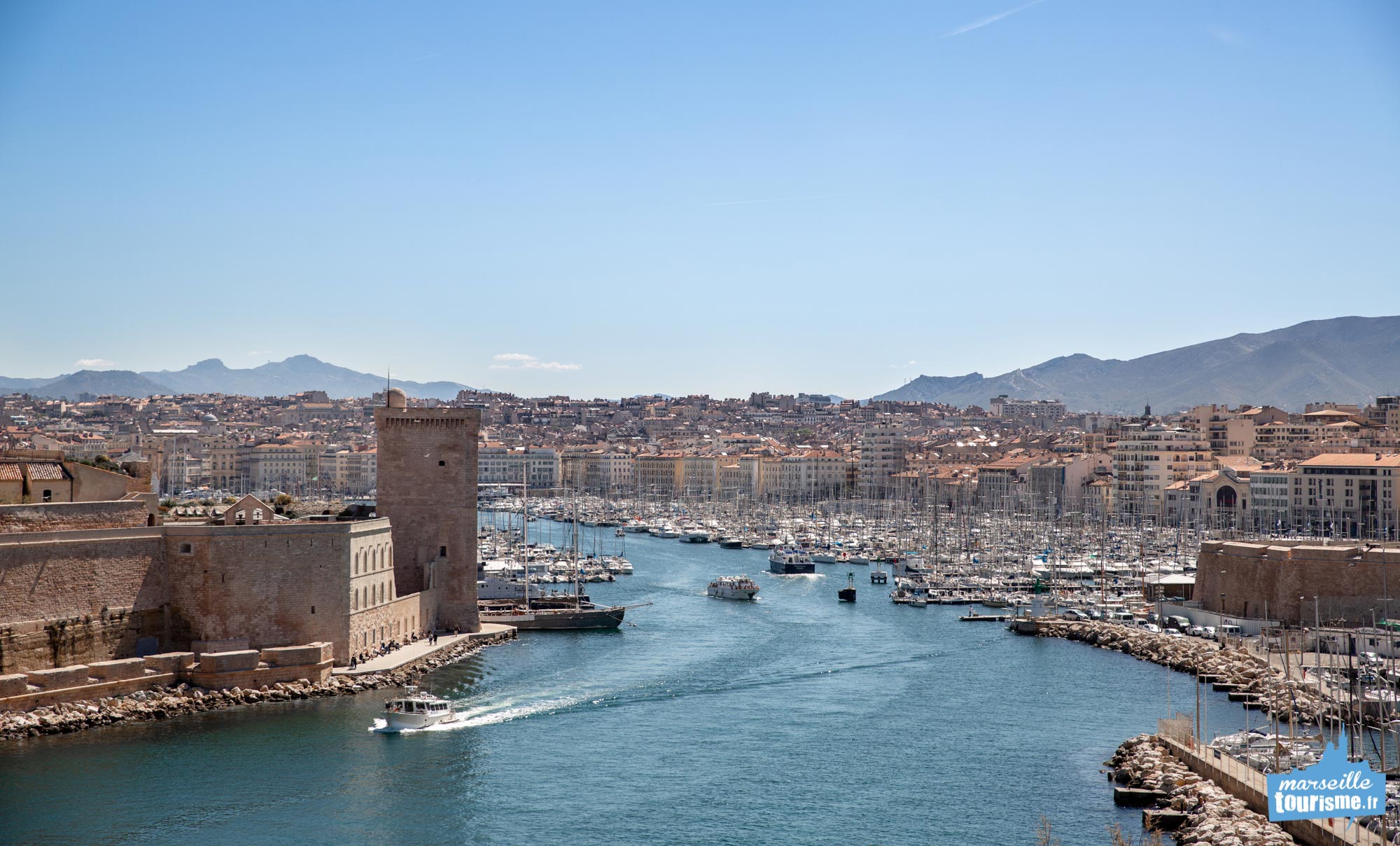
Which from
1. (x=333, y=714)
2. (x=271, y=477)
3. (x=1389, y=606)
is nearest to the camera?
(x=333, y=714)

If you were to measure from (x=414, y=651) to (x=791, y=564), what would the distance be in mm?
24137

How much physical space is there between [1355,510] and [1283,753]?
1584 inches

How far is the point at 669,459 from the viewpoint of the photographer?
9744 cm

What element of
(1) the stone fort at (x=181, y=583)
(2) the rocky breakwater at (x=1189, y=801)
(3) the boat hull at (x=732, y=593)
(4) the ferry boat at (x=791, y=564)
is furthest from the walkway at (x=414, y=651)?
(4) the ferry boat at (x=791, y=564)

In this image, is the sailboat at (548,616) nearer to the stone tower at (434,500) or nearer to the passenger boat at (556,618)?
the passenger boat at (556,618)

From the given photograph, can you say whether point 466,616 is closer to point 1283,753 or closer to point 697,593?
point 697,593

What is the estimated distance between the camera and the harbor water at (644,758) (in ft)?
52.4

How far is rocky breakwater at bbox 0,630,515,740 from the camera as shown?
61.9 ft

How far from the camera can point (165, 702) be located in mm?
20297

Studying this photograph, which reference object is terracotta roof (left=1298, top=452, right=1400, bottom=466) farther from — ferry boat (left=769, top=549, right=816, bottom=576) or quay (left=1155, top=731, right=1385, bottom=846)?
quay (left=1155, top=731, right=1385, bottom=846)

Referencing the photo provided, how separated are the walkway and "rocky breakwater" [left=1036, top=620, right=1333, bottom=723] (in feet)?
40.8

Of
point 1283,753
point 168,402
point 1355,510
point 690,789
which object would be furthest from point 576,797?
Answer: point 168,402

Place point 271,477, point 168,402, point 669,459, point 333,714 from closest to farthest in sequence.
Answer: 1. point 333,714
2. point 271,477
3. point 669,459
4. point 168,402

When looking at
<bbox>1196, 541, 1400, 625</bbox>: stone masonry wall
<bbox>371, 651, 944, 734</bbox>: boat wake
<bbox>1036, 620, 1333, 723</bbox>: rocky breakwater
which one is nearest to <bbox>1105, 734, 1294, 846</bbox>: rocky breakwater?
<bbox>1036, 620, 1333, 723</bbox>: rocky breakwater
